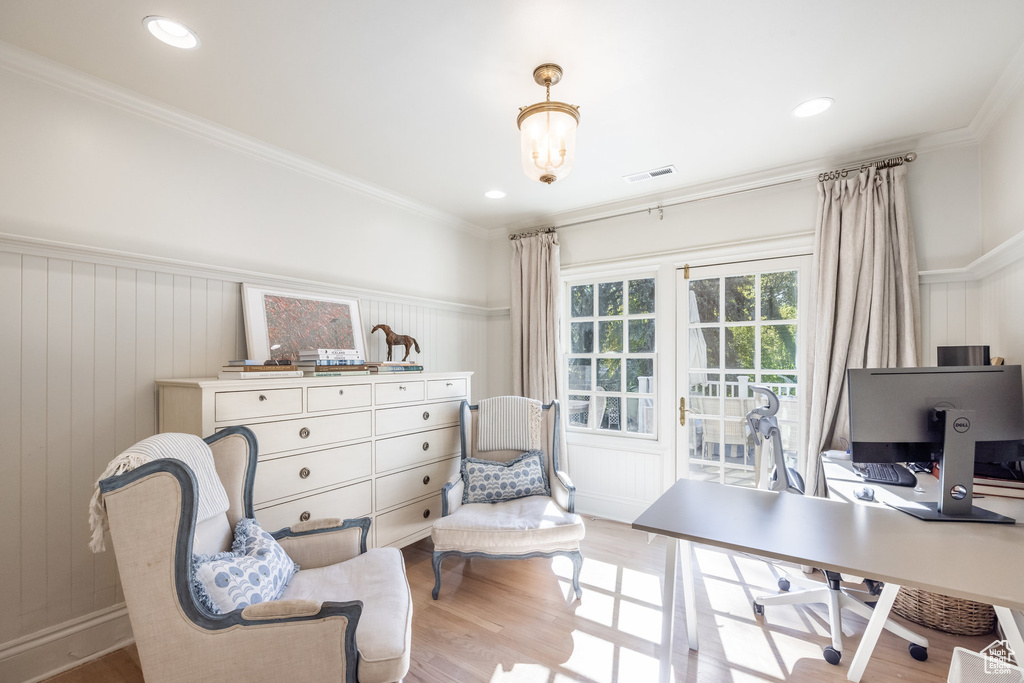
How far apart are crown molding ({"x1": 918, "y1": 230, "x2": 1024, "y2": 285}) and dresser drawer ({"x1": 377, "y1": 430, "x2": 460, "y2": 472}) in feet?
10.4

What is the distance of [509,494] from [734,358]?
1.97m

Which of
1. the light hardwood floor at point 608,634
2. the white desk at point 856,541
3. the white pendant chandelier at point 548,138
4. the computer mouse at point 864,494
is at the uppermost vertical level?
the white pendant chandelier at point 548,138

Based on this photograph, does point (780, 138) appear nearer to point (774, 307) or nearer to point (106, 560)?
point (774, 307)

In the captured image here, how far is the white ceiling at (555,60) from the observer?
5.52 feet

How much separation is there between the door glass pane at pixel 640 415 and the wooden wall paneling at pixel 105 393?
11.1 feet

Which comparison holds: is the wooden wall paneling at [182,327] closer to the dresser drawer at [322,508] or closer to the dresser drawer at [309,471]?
the dresser drawer at [309,471]

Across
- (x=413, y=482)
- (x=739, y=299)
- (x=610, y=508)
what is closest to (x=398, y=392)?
(x=413, y=482)

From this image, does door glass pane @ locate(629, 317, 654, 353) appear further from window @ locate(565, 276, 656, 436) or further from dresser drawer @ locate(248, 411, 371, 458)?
dresser drawer @ locate(248, 411, 371, 458)

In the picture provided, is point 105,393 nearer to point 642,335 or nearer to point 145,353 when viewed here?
point 145,353

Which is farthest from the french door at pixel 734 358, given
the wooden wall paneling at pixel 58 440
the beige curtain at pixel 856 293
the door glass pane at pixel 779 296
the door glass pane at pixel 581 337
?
the wooden wall paneling at pixel 58 440

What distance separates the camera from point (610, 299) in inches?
157

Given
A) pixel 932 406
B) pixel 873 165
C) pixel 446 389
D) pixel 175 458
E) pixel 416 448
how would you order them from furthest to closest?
pixel 446 389
pixel 416 448
pixel 873 165
pixel 932 406
pixel 175 458

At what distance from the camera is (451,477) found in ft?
10.8

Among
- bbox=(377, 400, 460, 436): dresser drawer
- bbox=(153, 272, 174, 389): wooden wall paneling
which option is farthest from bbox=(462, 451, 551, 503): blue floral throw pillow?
bbox=(153, 272, 174, 389): wooden wall paneling
